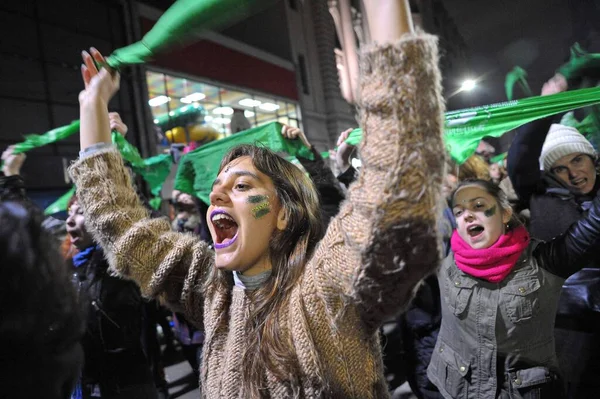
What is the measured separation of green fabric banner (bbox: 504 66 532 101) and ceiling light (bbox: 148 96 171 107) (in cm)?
985

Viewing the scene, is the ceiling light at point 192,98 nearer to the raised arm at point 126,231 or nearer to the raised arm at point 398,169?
the raised arm at point 126,231

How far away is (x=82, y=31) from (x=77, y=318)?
36.8 ft

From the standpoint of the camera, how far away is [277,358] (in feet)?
3.47

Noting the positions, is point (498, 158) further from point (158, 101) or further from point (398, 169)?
point (158, 101)

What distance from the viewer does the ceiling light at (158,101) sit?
36.7 feet

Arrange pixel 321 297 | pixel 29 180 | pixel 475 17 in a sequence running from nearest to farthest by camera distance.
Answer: pixel 321 297 → pixel 475 17 → pixel 29 180

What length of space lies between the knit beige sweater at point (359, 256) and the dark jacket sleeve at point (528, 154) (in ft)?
6.77

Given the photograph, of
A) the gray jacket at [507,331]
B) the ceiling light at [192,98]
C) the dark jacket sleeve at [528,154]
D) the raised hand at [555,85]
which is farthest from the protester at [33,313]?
the ceiling light at [192,98]

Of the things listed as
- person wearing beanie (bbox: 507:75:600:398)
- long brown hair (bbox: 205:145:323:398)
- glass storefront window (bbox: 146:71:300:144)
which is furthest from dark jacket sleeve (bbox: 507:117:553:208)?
glass storefront window (bbox: 146:71:300:144)

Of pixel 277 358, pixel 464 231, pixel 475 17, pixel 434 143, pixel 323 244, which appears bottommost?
Result: pixel 277 358

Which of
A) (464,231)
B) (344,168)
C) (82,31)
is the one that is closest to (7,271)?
(464,231)

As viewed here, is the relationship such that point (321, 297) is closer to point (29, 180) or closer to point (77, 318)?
point (77, 318)

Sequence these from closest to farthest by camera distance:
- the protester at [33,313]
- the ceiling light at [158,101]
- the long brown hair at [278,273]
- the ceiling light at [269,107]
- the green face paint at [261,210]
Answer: the protester at [33,313] < the long brown hair at [278,273] < the green face paint at [261,210] < the ceiling light at [158,101] < the ceiling light at [269,107]

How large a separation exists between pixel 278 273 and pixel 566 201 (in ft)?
6.76
